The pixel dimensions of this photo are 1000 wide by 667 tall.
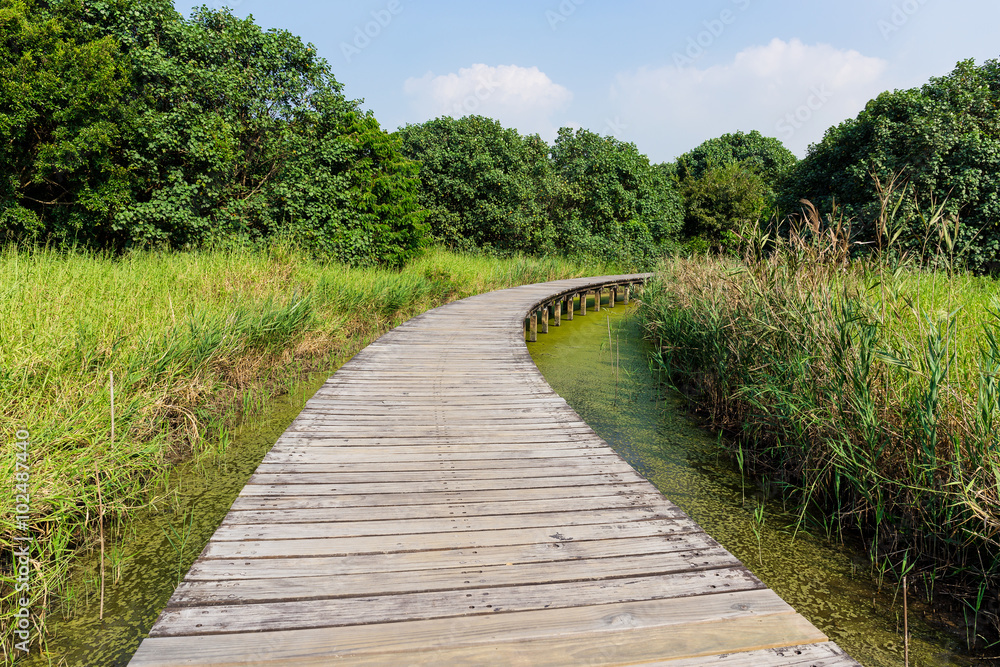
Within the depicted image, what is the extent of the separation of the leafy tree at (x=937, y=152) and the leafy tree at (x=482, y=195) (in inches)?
382

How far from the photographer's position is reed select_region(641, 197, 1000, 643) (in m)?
2.34

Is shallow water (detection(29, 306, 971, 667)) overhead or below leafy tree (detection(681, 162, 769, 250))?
below

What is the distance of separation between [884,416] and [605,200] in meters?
20.2

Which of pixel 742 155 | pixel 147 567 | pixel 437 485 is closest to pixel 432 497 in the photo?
pixel 437 485

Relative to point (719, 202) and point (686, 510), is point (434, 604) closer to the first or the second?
point (686, 510)

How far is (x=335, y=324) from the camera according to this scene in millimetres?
6887

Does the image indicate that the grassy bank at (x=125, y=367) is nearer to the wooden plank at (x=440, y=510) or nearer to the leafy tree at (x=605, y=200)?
the wooden plank at (x=440, y=510)

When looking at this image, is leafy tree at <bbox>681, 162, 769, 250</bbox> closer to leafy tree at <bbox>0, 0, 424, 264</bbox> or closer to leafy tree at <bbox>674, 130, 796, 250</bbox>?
leafy tree at <bbox>674, 130, 796, 250</bbox>

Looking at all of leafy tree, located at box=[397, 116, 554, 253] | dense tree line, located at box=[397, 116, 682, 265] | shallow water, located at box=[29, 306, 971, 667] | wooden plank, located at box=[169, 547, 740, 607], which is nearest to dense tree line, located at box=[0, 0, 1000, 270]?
leafy tree, located at box=[397, 116, 554, 253]

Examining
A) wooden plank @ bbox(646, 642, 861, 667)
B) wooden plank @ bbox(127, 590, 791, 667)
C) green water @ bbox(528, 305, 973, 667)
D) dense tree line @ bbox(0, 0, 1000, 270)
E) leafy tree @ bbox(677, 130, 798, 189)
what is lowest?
green water @ bbox(528, 305, 973, 667)

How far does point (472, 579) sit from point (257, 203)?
37.9ft

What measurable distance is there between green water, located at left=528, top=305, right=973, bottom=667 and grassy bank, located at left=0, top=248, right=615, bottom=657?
3.12 meters

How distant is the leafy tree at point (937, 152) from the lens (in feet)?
36.4

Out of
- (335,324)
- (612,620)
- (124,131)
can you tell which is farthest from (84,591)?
(124,131)
